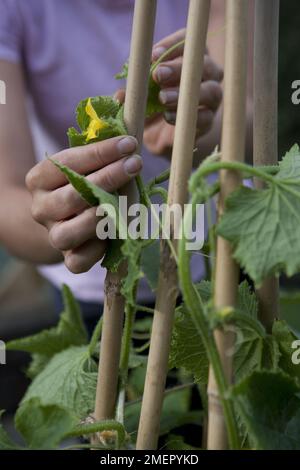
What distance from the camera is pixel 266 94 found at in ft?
1.85

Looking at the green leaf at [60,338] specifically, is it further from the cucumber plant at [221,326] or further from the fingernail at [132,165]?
the fingernail at [132,165]

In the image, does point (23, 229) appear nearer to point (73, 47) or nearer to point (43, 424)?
point (73, 47)

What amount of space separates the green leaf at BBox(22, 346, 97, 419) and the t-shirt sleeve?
627mm

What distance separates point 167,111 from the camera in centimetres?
72

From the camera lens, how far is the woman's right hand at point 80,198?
1.93 ft

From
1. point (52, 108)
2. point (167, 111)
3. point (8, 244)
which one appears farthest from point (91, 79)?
point (167, 111)

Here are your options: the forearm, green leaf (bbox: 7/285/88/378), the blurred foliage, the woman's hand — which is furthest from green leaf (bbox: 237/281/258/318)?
the blurred foliage

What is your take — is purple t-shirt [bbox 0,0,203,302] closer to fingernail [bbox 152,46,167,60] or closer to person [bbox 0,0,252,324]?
person [bbox 0,0,252,324]

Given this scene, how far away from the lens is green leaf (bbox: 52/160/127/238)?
0.52 m

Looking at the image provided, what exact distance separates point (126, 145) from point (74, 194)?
0.06m

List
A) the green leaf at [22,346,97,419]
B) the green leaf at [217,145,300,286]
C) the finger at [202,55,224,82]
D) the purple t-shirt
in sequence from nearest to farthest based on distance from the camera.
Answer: the green leaf at [217,145,300,286] → the green leaf at [22,346,97,419] → the finger at [202,55,224,82] → the purple t-shirt

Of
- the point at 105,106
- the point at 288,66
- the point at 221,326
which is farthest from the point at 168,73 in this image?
the point at 288,66

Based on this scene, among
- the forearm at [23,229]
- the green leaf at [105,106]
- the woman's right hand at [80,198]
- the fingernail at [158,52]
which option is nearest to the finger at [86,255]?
the woman's right hand at [80,198]

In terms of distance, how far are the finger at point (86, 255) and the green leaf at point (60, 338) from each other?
0.22 meters
